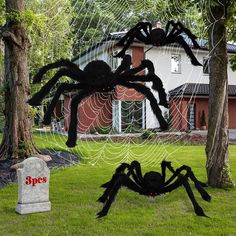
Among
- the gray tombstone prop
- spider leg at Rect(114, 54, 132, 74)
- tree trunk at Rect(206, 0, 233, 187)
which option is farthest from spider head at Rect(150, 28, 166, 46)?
tree trunk at Rect(206, 0, 233, 187)

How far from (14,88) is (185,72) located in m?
13.1

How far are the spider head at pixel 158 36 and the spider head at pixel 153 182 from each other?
3.34 feet

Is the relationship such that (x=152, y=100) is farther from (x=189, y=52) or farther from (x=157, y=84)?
(x=189, y=52)

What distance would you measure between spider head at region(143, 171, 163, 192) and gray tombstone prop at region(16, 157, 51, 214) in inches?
134

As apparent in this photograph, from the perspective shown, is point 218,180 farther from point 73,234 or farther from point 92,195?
point 73,234

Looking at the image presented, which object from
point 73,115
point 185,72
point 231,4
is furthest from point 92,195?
point 185,72

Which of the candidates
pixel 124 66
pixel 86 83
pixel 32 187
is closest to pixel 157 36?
pixel 124 66

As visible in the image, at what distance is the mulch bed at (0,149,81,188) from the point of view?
28.6ft

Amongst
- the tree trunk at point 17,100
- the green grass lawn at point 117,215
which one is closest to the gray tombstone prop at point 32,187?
the green grass lawn at point 117,215

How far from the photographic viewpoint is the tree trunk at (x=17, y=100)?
33.2 feet

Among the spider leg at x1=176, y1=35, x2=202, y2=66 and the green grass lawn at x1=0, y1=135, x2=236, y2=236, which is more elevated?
the spider leg at x1=176, y1=35, x2=202, y2=66

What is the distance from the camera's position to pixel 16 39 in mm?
9750

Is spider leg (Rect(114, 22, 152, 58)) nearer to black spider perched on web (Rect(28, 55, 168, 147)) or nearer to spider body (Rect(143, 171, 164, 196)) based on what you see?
black spider perched on web (Rect(28, 55, 168, 147))

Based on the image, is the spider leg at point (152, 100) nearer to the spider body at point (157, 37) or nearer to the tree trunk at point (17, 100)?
the spider body at point (157, 37)
